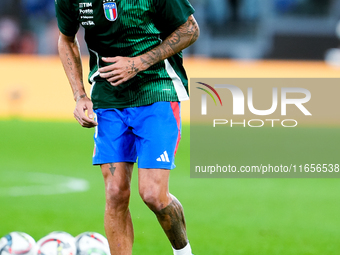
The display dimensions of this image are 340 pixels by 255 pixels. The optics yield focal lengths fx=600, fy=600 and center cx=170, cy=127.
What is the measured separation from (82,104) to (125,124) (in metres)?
0.35

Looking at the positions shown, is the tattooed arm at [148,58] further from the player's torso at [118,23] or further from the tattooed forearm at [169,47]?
the player's torso at [118,23]

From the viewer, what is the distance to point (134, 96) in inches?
170

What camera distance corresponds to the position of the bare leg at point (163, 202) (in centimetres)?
413

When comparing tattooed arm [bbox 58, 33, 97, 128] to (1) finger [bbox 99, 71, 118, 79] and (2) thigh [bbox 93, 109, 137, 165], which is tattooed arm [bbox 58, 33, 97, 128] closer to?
(2) thigh [bbox 93, 109, 137, 165]

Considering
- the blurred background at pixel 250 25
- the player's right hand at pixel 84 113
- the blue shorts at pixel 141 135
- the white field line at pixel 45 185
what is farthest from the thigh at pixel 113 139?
the blurred background at pixel 250 25

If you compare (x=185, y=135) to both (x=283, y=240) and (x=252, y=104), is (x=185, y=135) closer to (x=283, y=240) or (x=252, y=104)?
(x=252, y=104)

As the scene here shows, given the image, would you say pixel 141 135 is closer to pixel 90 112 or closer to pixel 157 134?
pixel 157 134

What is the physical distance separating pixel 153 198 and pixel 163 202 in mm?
99

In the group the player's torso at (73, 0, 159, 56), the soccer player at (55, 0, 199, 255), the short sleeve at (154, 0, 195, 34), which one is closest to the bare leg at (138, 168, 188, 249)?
the soccer player at (55, 0, 199, 255)

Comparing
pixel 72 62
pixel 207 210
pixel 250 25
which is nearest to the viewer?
pixel 72 62

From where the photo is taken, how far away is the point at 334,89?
1523 cm

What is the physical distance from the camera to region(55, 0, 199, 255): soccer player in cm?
415

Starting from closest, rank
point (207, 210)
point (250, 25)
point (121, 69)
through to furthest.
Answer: point (121, 69)
point (207, 210)
point (250, 25)

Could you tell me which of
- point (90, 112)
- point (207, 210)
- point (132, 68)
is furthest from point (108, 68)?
point (207, 210)
